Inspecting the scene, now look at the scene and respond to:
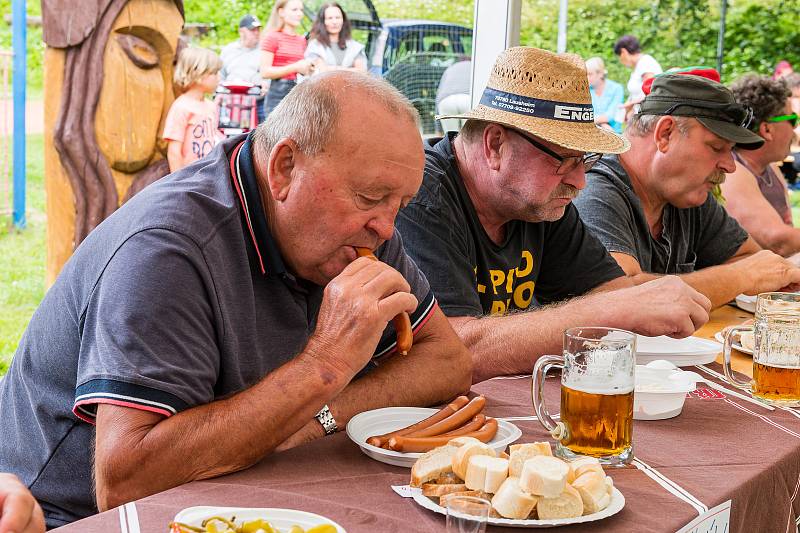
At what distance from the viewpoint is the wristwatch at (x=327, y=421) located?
5.73 feet

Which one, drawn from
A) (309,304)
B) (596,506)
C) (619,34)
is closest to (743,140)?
(309,304)

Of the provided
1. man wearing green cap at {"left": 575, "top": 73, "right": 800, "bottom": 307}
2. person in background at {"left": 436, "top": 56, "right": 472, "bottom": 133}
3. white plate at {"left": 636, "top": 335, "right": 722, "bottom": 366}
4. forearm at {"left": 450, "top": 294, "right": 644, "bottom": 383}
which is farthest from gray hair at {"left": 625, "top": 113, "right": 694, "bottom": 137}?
person in background at {"left": 436, "top": 56, "right": 472, "bottom": 133}

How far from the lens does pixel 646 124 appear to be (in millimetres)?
3590

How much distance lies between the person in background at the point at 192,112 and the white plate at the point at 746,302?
99.7 inches

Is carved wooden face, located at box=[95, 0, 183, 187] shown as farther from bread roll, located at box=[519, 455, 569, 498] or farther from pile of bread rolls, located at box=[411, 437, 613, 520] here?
bread roll, located at box=[519, 455, 569, 498]

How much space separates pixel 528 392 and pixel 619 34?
10593 millimetres

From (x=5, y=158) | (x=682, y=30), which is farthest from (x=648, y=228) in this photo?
(x=682, y=30)

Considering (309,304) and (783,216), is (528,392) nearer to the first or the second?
(309,304)

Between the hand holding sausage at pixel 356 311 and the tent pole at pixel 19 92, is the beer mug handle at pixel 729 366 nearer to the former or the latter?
the hand holding sausage at pixel 356 311

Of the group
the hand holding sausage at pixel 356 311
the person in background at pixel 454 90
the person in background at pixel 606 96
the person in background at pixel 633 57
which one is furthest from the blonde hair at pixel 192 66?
the person in background at pixel 633 57

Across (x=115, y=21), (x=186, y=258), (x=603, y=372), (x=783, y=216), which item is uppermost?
(x=115, y=21)

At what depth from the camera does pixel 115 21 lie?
4.07 m

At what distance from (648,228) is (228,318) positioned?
2.36 metres

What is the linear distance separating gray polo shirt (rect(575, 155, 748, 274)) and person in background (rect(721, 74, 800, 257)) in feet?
2.55
